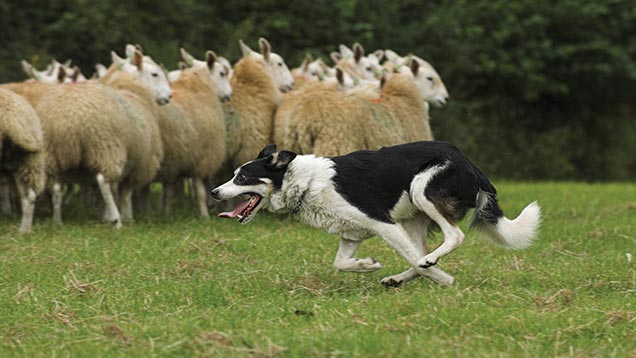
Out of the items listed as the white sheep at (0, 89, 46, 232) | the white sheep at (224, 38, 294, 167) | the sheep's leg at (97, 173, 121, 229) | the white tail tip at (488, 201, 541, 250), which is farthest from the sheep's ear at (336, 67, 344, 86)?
the white tail tip at (488, 201, 541, 250)

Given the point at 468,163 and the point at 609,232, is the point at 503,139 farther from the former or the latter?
the point at 468,163

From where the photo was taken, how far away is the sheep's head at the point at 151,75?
1255cm

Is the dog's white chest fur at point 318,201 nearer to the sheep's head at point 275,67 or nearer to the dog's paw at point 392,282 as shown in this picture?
the dog's paw at point 392,282

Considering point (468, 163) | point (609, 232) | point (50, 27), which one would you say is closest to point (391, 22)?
point (50, 27)

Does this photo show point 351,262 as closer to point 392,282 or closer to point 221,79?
point 392,282

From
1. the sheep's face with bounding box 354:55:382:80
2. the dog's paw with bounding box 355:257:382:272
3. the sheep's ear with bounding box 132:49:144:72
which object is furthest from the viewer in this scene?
the sheep's face with bounding box 354:55:382:80

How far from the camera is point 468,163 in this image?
7.33 metres

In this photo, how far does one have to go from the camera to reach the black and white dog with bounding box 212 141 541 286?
7191 mm

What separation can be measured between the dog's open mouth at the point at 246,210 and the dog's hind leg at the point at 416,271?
0.93 m

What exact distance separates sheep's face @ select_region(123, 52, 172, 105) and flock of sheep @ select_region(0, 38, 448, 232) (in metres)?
0.01

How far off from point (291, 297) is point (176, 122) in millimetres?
5908

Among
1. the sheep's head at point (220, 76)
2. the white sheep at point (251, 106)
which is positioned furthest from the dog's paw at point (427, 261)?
the sheep's head at point (220, 76)

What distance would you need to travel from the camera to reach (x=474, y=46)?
24062mm

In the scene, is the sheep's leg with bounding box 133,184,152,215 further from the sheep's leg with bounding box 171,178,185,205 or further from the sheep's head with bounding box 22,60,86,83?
the sheep's head with bounding box 22,60,86,83
